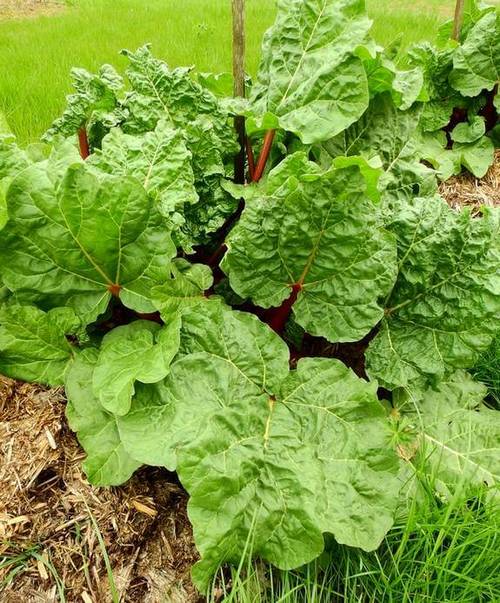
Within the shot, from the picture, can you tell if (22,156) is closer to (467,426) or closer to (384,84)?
(384,84)

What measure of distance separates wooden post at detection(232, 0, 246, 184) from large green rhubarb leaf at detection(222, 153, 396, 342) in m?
0.50

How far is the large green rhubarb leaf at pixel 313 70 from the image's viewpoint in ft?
6.78

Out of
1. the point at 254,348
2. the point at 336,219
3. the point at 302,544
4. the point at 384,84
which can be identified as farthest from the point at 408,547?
the point at 384,84

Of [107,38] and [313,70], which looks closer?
[313,70]

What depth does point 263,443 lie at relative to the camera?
1.72 metres

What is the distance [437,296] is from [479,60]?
1.67m

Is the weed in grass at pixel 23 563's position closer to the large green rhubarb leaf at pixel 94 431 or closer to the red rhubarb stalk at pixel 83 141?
the large green rhubarb leaf at pixel 94 431

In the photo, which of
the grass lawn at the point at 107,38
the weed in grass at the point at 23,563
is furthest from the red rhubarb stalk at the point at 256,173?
the grass lawn at the point at 107,38

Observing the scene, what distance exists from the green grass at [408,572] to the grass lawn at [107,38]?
297 centimetres

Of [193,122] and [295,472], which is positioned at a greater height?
[193,122]

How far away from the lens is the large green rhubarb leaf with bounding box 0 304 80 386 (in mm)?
1823

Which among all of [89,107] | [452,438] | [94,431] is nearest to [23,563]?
[94,431]

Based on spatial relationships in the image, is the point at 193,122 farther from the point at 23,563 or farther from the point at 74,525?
the point at 23,563

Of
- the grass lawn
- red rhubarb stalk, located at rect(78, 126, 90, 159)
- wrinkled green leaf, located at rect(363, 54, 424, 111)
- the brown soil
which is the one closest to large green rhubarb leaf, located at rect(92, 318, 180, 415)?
red rhubarb stalk, located at rect(78, 126, 90, 159)
